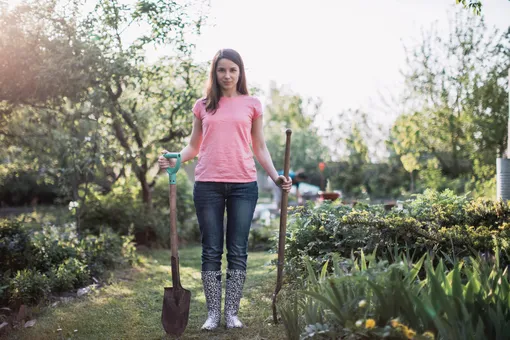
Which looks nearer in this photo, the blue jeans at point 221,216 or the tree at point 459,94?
the blue jeans at point 221,216

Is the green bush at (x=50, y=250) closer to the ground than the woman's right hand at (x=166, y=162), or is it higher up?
closer to the ground

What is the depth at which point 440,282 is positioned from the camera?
2207mm

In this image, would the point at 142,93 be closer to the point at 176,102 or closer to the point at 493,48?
the point at 176,102

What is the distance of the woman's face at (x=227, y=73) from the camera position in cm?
331

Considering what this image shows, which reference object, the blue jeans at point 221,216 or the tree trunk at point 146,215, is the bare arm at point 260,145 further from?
the tree trunk at point 146,215

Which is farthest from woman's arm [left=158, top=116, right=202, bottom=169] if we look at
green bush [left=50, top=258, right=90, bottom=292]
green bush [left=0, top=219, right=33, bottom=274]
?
green bush [left=0, top=219, right=33, bottom=274]

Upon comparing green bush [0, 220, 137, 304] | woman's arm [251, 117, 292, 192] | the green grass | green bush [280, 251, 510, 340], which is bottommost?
the green grass

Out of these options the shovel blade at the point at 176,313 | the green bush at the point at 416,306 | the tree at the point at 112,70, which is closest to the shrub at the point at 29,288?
the shovel blade at the point at 176,313

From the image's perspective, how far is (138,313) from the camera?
3965 millimetres

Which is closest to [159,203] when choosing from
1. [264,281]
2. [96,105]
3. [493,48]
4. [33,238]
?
[96,105]

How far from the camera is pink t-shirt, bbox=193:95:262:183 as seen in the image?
10.8ft

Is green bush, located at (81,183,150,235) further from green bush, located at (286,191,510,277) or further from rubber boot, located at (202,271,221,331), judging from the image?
rubber boot, located at (202,271,221,331)

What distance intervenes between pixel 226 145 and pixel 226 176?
178 millimetres

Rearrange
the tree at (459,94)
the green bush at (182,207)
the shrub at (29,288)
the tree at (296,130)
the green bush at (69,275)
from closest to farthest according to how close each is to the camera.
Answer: the shrub at (29,288) < the green bush at (69,275) < the green bush at (182,207) < the tree at (459,94) < the tree at (296,130)
